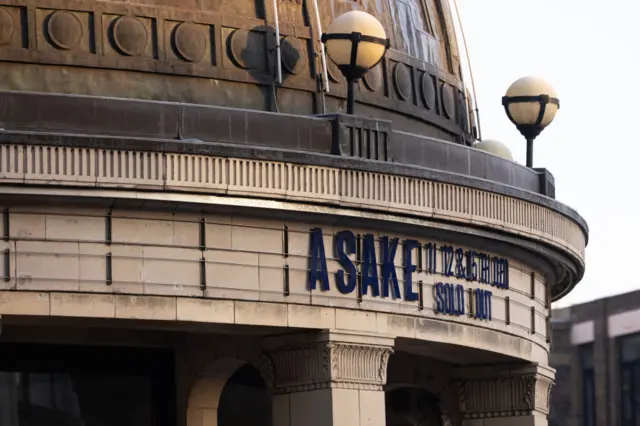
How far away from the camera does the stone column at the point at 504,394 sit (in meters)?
44.7

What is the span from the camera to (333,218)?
38656mm

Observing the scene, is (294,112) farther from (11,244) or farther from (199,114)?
(11,244)

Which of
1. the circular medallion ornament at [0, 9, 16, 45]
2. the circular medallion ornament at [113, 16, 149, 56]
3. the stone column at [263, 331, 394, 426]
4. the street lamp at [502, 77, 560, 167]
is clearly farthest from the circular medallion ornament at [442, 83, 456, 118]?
the circular medallion ornament at [0, 9, 16, 45]

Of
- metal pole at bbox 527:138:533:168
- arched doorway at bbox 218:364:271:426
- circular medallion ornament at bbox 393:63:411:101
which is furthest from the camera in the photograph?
arched doorway at bbox 218:364:271:426

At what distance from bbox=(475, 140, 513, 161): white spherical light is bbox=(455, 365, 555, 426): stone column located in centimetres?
422

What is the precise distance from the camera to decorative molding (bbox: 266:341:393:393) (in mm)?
38875

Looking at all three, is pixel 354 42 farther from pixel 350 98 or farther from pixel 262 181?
pixel 262 181

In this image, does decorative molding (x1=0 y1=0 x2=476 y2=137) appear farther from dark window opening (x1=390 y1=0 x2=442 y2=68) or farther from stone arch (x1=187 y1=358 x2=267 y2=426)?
stone arch (x1=187 y1=358 x2=267 y2=426)

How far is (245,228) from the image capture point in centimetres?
3809

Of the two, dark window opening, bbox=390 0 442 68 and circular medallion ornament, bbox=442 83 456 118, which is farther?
circular medallion ornament, bbox=442 83 456 118

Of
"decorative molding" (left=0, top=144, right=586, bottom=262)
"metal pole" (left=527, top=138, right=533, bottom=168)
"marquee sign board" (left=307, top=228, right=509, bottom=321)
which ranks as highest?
"metal pole" (left=527, top=138, right=533, bottom=168)

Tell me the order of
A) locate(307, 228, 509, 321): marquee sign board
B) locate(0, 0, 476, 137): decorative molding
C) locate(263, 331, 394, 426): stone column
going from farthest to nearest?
1. locate(0, 0, 476, 137): decorative molding
2. locate(307, 228, 509, 321): marquee sign board
3. locate(263, 331, 394, 426): stone column

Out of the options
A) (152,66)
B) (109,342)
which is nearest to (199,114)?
(152,66)

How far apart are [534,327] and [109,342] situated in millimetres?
8053
